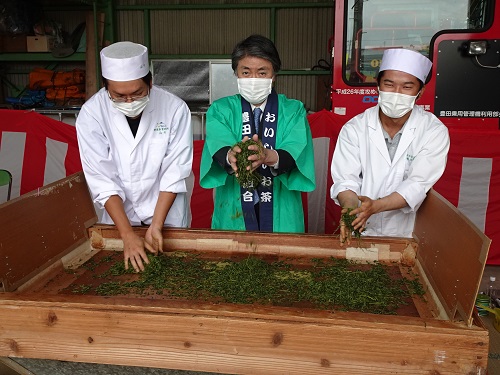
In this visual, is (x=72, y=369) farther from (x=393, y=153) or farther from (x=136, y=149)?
(x=393, y=153)

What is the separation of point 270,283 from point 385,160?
101 cm

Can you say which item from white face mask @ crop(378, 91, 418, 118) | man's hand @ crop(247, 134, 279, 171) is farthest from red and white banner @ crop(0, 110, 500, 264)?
man's hand @ crop(247, 134, 279, 171)

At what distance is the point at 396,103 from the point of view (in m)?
2.30

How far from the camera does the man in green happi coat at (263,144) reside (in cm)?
243

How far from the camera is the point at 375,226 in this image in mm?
2482

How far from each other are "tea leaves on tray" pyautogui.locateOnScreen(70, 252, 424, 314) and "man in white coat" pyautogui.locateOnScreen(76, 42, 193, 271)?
238 mm

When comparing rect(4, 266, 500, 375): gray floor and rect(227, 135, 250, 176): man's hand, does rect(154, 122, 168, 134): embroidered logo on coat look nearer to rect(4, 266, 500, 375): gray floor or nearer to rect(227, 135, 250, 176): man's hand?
rect(227, 135, 250, 176): man's hand

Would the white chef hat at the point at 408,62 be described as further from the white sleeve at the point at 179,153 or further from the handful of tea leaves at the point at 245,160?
the white sleeve at the point at 179,153

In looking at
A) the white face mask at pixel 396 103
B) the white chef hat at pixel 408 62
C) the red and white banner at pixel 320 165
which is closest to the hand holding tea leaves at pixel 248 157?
the white face mask at pixel 396 103

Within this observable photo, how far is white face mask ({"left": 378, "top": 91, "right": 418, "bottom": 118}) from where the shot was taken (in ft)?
7.49

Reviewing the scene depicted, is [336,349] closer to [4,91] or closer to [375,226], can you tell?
[375,226]

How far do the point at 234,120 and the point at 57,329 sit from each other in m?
1.50

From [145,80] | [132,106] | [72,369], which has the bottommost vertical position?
[72,369]

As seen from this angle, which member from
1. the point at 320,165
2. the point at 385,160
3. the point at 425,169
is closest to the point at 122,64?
the point at 385,160
